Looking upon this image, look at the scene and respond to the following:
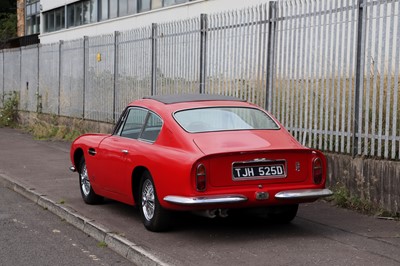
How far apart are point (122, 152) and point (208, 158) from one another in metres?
1.62

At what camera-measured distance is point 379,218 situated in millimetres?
7980

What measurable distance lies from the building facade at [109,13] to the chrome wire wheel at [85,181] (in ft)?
42.2

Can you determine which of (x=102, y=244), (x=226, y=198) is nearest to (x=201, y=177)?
(x=226, y=198)

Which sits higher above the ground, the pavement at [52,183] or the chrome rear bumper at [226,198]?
the chrome rear bumper at [226,198]

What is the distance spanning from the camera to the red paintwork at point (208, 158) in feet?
22.0

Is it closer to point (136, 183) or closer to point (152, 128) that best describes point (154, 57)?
point (152, 128)

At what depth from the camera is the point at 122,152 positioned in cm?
794

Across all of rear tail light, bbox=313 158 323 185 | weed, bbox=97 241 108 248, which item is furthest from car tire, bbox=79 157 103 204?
rear tail light, bbox=313 158 323 185

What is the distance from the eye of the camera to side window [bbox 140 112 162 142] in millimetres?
7602

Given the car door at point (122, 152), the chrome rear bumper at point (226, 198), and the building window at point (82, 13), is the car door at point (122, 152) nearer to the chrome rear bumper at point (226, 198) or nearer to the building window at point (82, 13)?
the chrome rear bumper at point (226, 198)

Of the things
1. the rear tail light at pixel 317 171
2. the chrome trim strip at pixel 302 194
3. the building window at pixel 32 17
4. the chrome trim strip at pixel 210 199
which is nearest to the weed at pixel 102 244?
the chrome trim strip at pixel 210 199

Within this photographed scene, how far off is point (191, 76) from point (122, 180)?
586 cm

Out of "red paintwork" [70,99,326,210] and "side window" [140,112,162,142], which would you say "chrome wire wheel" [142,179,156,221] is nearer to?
"red paintwork" [70,99,326,210]

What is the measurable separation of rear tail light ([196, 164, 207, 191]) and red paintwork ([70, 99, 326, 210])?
0.14ft
